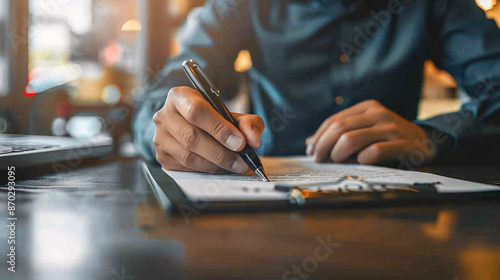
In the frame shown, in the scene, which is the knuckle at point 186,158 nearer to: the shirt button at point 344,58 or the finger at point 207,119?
the finger at point 207,119

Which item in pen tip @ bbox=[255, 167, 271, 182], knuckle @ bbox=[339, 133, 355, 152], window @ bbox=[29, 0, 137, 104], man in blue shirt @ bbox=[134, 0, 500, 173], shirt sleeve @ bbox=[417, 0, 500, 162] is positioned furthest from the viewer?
window @ bbox=[29, 0, 137, 104]

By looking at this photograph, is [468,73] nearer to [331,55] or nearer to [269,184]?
[331,55]

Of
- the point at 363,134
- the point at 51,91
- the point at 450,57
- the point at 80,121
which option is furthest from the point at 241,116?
the point at 80,121

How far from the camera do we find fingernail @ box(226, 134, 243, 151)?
34cm

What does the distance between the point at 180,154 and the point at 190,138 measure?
0.03 m

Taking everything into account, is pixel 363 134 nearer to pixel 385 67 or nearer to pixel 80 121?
pixel 385 67

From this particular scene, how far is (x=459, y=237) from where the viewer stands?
7.3 inches

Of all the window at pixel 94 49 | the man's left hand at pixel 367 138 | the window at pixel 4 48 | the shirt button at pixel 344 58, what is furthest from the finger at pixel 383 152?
the window at pixel 94 49

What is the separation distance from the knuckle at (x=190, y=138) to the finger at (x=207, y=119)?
0.05 ft

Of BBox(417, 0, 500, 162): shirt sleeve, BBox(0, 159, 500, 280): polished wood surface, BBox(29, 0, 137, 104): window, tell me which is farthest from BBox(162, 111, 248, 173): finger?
BBox(29, 0, 137, 104): window

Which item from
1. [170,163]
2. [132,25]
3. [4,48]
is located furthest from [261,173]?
[132,25]

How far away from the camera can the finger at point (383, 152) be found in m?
0.47

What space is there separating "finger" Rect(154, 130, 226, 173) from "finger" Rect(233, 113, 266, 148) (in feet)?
0.17

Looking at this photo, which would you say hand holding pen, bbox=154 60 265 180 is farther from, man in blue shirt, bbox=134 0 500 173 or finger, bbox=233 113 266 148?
man in blue shirt, bbox=134 0 500 173
